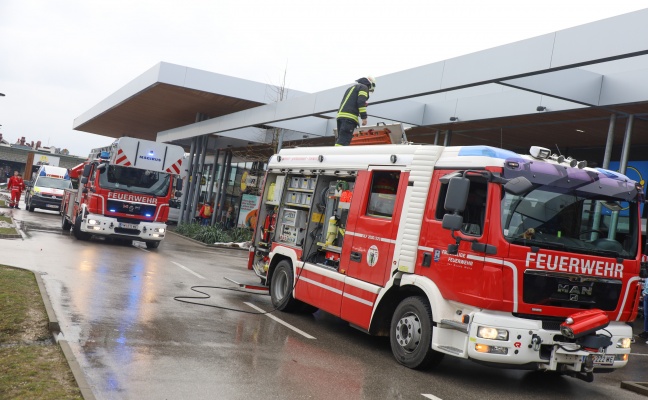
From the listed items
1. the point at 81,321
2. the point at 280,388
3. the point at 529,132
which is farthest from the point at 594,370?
the point at 529,132

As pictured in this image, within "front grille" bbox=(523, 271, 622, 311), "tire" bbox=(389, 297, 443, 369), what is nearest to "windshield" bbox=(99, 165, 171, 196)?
"tire" bbox=(389, 297, 443, 369)

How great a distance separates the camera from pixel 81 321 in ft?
30.0

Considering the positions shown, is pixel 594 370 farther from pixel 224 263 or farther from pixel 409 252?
pixel 224 263

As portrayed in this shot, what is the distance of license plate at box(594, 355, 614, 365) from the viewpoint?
316 inches

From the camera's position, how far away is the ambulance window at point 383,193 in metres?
9.53

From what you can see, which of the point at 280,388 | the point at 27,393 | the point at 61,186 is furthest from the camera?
the point at 61,186

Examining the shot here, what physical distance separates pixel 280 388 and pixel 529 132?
1412 cm

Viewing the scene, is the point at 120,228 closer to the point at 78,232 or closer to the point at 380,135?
the point at 78,232

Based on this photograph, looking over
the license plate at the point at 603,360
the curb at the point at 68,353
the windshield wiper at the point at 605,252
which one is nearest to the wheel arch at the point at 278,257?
the curb at the point at 68,353

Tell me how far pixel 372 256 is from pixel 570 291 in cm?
269

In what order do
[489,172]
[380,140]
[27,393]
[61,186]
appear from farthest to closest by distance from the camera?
[61,186] < [380,140] < [489,172] < [27,393]

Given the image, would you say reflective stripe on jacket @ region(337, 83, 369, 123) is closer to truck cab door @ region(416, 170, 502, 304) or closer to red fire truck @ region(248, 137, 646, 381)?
red fire truck @ region(248, 137, 646, 381)

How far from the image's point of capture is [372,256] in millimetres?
9594

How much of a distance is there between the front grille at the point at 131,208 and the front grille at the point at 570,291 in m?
14.8
